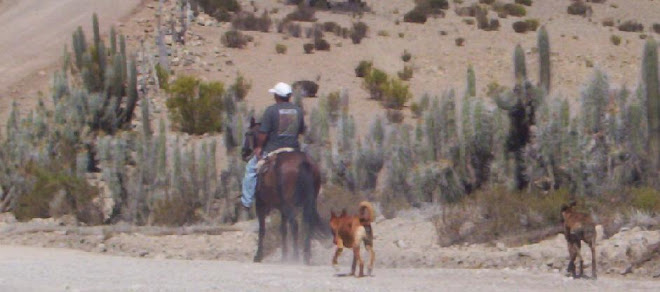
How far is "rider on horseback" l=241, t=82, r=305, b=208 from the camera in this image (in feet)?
50.4

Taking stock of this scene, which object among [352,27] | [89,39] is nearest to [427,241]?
[89,39]

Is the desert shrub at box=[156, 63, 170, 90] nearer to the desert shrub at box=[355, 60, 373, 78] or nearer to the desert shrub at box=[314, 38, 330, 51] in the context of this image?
the desert shrub at box=[355, 60, 373, 78]

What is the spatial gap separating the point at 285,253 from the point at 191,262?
1.44 m

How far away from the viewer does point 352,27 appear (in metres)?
51.5

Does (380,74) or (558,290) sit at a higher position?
(558,290)

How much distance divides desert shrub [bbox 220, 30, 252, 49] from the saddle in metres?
30.5

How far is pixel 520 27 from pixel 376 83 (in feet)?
47.4

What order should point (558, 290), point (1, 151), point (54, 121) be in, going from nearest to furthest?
point (558, 290) < point (1, 151) < point (54, 121)

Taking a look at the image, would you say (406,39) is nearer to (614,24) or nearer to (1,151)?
(614,24)

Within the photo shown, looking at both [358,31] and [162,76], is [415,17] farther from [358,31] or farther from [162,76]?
[162,76]

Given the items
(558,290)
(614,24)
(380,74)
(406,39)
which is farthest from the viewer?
(614,24)

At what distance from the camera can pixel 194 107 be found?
3597 centimetres

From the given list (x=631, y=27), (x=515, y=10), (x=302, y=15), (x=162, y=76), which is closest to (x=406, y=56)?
(x=302, y=15)

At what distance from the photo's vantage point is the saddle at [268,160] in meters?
15.4
